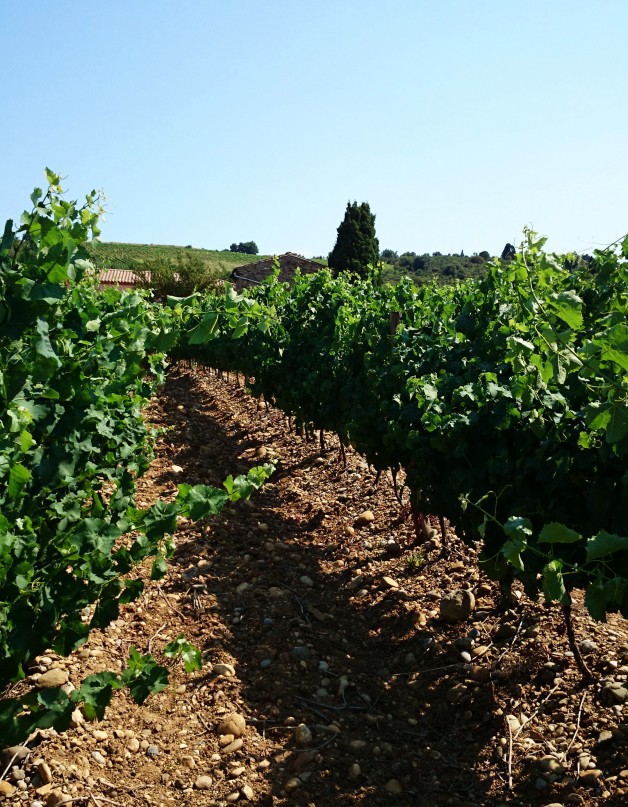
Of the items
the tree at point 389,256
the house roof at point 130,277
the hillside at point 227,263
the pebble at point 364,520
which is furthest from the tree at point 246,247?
the pebble at point 364,520

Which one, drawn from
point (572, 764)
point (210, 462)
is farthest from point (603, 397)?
point (210, 462)

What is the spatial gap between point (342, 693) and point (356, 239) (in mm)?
48277

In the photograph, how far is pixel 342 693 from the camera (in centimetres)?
415

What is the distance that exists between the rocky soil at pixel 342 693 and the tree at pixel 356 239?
1787 inches

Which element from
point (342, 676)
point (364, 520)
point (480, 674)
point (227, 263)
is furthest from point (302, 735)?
point (227, 263)

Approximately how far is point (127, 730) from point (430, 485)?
85.9 inches

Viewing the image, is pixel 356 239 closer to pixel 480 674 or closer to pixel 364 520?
pixel 364 520

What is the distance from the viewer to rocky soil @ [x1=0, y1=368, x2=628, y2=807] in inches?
133


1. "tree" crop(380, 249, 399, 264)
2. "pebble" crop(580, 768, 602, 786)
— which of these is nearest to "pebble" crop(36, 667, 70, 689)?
"pebble" crop(580, 768, 602, 786)

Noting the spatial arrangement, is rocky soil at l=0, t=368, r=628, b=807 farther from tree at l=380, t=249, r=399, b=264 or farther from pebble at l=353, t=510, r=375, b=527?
tree at l=380, t=249, r=399, b=264

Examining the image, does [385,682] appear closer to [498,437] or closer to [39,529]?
[498,437]

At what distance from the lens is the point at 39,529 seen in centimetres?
277

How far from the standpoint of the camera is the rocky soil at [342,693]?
11.1 feet

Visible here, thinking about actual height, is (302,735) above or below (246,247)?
below
